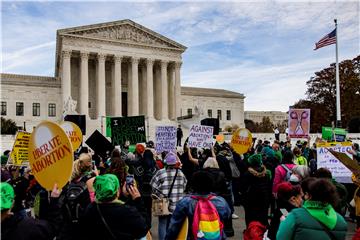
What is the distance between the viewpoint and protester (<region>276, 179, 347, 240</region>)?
346cm

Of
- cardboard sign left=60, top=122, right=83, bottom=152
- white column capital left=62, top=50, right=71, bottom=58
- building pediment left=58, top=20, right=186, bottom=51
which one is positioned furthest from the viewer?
building pediment left=58, top=20, right=186, bottom=51

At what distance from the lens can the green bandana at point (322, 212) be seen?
3504 millimetres

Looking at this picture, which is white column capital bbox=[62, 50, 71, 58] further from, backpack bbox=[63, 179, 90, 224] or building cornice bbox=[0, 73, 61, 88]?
backpack bbox=[63, 179, 90, 224]

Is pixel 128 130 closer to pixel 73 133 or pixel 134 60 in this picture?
pixel 73 133

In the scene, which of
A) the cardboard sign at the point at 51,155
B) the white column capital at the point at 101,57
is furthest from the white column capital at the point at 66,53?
→ the cardboard sign at the point at 51,155

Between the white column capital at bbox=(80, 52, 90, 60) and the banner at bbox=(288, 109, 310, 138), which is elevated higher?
the white column capital at bbox=(80, 52, 90, 60)

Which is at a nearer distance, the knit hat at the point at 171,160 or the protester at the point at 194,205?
the protester at the point at 194,205

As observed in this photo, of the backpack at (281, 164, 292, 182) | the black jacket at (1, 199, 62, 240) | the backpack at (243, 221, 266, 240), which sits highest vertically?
the black jacket at (1, 199, 62, 240)

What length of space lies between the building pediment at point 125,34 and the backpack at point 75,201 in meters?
53.7

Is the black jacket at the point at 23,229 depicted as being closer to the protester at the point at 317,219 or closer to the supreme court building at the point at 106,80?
the protester at the point at 317,219

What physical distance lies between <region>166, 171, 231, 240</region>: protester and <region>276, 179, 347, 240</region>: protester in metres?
1.08

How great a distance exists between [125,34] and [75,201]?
189 ft

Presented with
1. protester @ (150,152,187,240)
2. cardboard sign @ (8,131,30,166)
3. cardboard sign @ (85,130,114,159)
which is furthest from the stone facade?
protester @ (150,152,187,240)

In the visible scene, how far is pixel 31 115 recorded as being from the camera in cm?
6222
